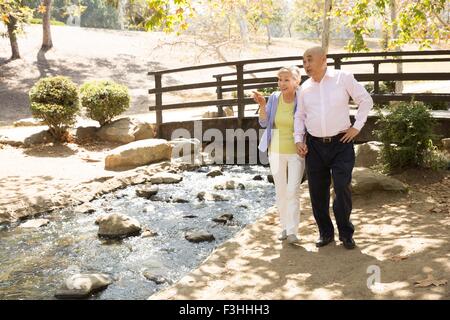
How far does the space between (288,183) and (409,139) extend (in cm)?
312

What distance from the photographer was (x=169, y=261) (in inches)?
234

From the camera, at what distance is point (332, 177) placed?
193 inches

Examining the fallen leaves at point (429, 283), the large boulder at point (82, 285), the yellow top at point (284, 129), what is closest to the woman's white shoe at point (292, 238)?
the yellow top at point (284, 129)

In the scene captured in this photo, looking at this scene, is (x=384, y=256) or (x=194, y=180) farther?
(x=194, y=180)

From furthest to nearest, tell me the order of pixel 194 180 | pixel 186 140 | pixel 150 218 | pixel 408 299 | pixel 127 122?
pixel 127 122, pixel 186 140, pixel 194 180, pixel 150 218, pixel 408 299

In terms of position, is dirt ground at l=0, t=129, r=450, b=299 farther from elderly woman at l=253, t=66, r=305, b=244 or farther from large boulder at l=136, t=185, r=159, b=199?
large boulder at l=136, t=185, r=159, b=199

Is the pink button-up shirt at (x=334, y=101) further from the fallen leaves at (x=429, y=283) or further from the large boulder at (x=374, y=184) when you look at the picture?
the large boulder at (x=374, y=184)

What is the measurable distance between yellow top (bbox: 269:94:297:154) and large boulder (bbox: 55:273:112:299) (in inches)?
87.5

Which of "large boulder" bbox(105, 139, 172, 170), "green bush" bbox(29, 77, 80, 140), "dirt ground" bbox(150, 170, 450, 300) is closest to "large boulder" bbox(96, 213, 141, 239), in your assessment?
"dirt ground" bbox(150, 170, 450, 300)

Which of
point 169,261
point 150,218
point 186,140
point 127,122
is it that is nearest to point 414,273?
point 169,261

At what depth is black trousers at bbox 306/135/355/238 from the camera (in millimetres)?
4863

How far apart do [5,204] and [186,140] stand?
198 inches

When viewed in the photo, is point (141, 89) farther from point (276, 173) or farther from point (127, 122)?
point (276, 173)

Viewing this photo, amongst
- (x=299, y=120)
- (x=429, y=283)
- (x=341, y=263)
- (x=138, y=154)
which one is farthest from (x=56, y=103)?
(x=429, y=283)
